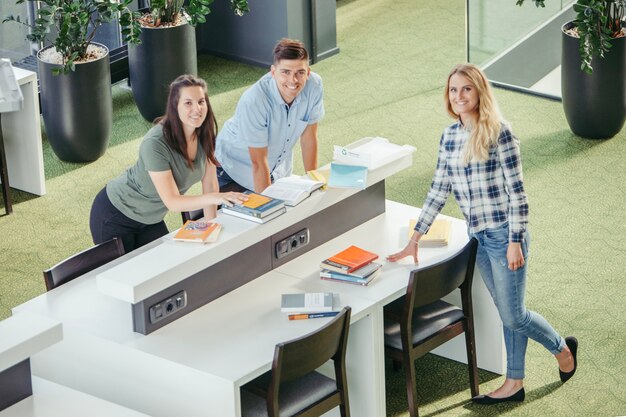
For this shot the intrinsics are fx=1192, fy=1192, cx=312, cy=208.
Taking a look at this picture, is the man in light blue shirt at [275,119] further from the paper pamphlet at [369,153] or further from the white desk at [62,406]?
the white desk at [62,406]

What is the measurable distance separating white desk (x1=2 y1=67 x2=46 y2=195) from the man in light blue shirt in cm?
205

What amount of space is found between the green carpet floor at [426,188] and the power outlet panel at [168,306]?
48.0 inches

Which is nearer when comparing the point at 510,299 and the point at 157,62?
the point at 510,299

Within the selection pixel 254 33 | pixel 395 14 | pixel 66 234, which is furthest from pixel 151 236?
pixel 395 14

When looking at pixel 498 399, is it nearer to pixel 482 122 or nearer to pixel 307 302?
A: pixel 307 302

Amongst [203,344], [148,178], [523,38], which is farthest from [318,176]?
[523,38]

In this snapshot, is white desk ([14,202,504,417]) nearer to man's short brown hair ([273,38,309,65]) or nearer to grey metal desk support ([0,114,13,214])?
man's short brown hair ([273,38,309,65])

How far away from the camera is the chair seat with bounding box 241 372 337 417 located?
4.99 metres

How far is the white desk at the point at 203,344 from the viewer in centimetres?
492

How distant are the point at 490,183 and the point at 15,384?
2.25 metres

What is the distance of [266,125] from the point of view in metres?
6.17

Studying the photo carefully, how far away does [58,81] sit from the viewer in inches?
327

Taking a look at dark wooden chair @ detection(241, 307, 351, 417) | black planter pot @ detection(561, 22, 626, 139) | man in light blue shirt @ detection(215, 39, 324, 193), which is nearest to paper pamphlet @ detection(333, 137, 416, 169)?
man in light blue shirt @ detection(215, 39, 324, 193)

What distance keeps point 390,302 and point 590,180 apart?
2.93 meters
